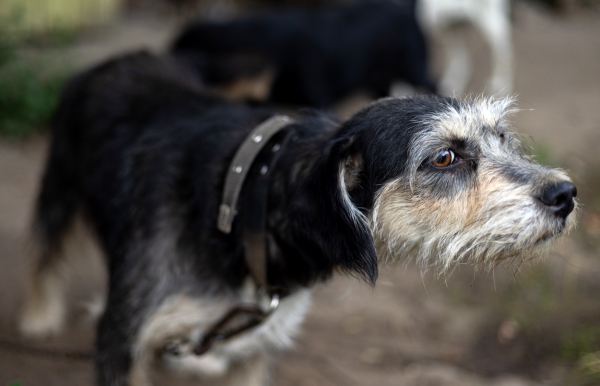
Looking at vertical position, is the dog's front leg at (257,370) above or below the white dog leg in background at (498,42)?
below

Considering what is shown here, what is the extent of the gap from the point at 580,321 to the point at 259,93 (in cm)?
257

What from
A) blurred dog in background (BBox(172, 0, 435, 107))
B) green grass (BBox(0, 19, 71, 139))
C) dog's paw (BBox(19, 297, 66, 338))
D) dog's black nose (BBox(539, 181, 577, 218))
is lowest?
dog's paw (BBox(19, 297, 66, 338))

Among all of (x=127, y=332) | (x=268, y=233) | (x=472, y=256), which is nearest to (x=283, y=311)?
(x=268, y=233)

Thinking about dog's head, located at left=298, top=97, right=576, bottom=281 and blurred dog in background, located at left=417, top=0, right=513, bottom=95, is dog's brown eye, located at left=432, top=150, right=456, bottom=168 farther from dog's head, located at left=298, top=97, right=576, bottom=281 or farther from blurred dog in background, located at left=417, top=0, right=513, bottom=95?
blurred dog in background, located at left=417, top=0, right=513, bottom=95

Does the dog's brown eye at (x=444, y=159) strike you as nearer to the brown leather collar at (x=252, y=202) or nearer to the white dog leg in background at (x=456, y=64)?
the brown leather collar at (x=252, y=202)

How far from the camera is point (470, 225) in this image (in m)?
2.15

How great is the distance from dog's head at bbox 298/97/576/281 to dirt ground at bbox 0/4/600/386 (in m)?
0.64

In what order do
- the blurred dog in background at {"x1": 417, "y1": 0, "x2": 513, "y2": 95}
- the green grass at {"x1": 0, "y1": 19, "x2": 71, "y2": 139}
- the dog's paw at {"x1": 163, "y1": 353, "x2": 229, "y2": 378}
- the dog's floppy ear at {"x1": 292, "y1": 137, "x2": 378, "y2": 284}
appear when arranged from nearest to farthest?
the dog's floppy ear at {"x1": 292, "y1": 137, "x2": 378, "y2": 284}, the dog's paw at {"x1": 163, "y1": 353, "x2": 229, "y2": 378}, the green grass at {"x1": 0, "y1": 19, "x2": 71, "y2": 139}, the blurred dog in background at {"x1": 417, "y1": 0, "x2": 513, "y2": 95}

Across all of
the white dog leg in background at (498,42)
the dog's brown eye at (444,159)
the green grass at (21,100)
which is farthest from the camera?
the white dog leg in background at (498,42)

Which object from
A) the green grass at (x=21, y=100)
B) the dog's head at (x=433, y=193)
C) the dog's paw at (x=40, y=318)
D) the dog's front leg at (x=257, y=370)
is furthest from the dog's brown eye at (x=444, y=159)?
the green grass at (x=21, y=100)

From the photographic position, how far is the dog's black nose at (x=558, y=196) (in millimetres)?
2070

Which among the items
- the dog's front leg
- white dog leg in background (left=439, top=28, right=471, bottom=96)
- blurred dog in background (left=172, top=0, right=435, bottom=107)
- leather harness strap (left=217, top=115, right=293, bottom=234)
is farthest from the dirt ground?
white dog leg in background (left=439, top=28, right=471, bottom=96)

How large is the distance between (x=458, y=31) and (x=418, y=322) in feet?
16.5

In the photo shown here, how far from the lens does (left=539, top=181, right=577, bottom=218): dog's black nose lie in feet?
6.79
